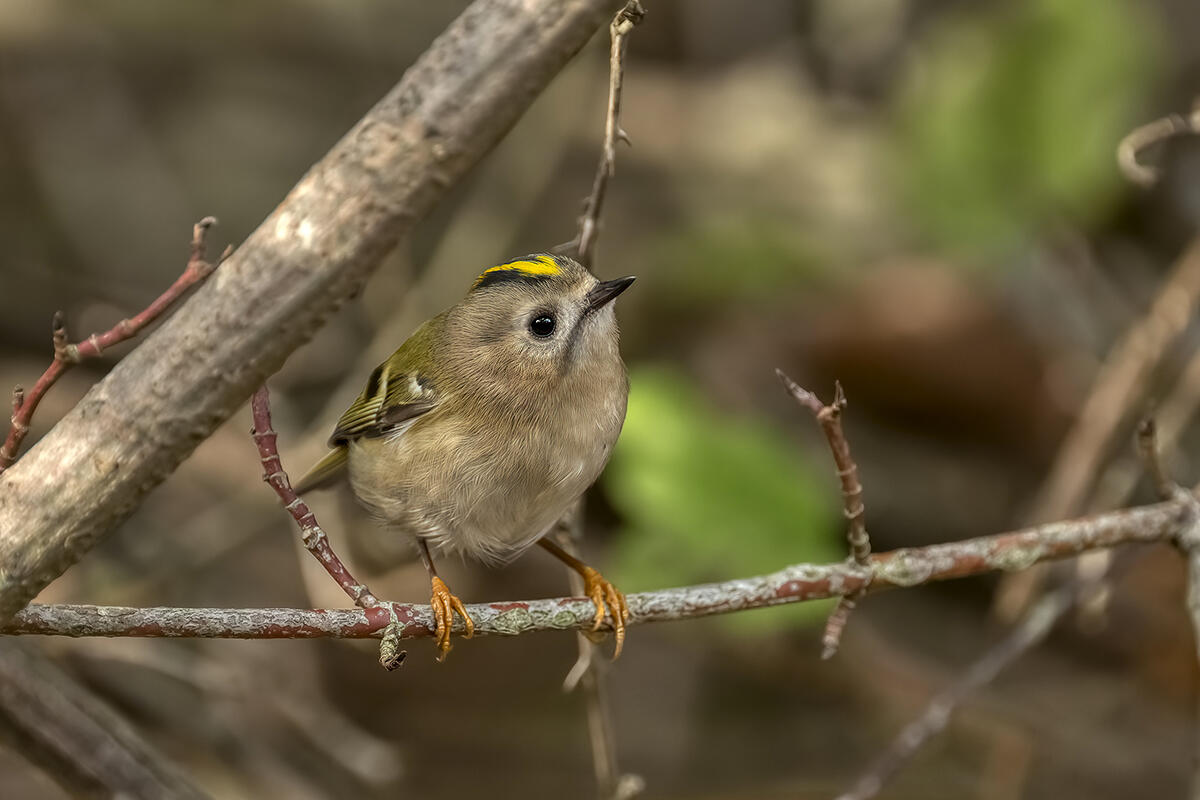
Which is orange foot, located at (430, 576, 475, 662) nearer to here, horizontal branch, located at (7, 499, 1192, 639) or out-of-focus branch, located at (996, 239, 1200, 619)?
horizontal branch, located at (7, 499, 1192, 639)

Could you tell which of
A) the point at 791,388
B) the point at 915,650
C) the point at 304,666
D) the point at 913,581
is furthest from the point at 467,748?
the point at 791,388

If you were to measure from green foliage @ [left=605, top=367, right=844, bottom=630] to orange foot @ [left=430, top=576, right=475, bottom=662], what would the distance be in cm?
88

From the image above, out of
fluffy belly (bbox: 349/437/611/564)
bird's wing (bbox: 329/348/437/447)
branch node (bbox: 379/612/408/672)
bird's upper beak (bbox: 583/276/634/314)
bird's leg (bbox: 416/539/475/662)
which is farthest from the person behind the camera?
bird's wing (bbox: 329/348/437/447)

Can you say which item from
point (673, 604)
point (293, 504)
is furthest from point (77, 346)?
point (673, 604)

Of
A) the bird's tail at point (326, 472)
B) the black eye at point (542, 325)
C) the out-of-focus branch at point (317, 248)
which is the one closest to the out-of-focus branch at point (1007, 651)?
the black eye at point (542, 325)

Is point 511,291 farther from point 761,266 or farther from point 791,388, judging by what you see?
point 761,266

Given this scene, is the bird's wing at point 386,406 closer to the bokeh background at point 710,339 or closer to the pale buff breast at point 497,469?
the pale buff breast at point 497,469

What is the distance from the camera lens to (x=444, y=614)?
2.11m

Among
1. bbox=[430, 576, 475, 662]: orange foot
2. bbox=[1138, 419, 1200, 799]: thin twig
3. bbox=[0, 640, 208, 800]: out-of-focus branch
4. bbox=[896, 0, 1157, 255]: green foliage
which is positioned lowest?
bbox=[0, 640, 208, 800]: out-of-focus branch

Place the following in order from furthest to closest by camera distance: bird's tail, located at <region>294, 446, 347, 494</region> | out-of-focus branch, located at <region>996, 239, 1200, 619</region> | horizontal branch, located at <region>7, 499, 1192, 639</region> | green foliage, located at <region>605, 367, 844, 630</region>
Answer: out-of-focus branch, located at <region>996, 239, 1200, 619</region>, green foliage, located at <region>605, 367, 844, 630</region>, bird's tail, located at <region>294, 446, 347, 494</region>, horizontal branch, located at <region>7, 499, 1192, 639</region>

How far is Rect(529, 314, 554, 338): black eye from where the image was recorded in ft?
7.75

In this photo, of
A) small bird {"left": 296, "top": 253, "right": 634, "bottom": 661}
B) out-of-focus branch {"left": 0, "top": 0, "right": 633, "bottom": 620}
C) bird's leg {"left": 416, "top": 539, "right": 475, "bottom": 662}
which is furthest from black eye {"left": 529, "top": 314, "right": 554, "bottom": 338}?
out-of-focus branch {"left": 0, "top": 0, "right": 633, "bottom": 620}

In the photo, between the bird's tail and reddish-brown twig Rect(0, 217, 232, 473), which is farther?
the bird's tail

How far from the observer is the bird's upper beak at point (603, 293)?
2.31 meters
